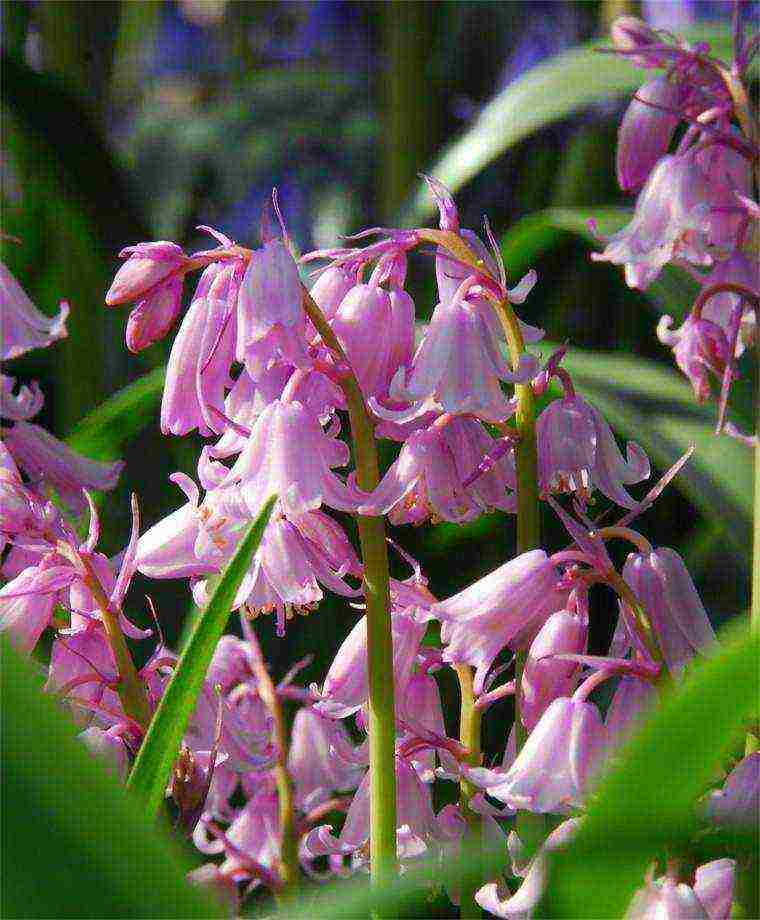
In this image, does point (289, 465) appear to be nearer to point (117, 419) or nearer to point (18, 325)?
point (18, 325)

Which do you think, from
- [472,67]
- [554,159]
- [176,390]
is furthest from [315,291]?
[472,67]

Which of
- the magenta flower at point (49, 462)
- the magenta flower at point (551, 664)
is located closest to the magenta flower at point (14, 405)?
the magenta flower at point (49, 462)

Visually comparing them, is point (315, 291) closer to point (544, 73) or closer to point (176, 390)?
point (176, 390)

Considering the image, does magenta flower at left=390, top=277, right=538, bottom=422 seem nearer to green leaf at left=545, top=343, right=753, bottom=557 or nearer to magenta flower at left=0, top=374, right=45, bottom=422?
magenta flower at left=0, top=374, right=45, bottom=422

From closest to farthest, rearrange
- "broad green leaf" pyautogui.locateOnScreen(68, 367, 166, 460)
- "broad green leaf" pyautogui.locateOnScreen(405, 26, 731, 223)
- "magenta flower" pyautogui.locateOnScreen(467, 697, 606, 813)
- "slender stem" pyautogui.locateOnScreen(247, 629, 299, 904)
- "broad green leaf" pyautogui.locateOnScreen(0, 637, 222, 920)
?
"broad green leaf" pyautogui.locateOnScreen(0, 637, 222, 920) → "magenta flower" pyautogui.locateOnScreen(467, 697, 606, 813) → "slender stem" pyautogui.locateOnScreen(247, 629, 299, 904) → "broad green leaf" pyautogui.locateOnScreen(68, 367, 166, 460) → "broad green leaf" pyautogui.locateOnScreen(405, 26, 731, 223)

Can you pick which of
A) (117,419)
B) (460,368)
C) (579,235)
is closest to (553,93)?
(579,235)

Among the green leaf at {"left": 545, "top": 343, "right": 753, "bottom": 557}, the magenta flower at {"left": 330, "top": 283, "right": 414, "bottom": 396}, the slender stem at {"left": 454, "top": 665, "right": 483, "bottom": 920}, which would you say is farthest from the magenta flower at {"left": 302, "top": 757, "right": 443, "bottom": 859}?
the green leaf at {"left": 545, "top": 343, "right": 753, "bottom": 557}

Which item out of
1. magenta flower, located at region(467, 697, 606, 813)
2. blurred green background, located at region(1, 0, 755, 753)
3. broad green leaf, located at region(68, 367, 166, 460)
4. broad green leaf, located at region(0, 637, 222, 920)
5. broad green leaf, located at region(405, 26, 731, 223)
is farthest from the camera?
broad green leaf, located at region(405, 26, 731, 223)
